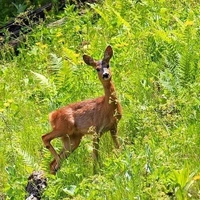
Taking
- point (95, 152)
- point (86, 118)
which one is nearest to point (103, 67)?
point (86, 118)

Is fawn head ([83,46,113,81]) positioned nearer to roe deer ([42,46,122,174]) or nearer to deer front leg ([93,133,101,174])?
roe deer ([42,46,122,174])

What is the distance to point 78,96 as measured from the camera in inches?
419

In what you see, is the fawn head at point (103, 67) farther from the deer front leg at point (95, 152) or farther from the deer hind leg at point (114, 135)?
the deer front leg at point (95, 152)

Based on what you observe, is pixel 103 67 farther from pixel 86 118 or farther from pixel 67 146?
pixel 67 146

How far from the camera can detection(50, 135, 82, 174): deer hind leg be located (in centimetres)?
912

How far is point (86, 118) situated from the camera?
9.17 meters

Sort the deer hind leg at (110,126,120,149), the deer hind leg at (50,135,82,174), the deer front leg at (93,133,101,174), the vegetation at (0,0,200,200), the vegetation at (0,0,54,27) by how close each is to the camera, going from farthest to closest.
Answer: the vegetation at (0,0,54,27) < the deer hind leg at (50,135,82,174) < the deer hind leg at (110,126,120,149) < the deer front leg at (93,133,101,174) < the vegetation at (0,0,200,200)

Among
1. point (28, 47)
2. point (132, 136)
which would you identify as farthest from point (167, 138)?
point (28, 47)

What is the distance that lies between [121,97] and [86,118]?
80 cm

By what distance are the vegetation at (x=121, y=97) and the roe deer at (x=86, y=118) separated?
0.17m

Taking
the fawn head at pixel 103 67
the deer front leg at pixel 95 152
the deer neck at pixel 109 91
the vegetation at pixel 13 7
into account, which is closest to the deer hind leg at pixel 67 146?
the deer front leg at pixel 95 152

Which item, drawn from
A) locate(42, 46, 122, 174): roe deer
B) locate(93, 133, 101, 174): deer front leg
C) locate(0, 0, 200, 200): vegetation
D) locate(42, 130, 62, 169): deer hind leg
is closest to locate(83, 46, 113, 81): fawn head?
locate(42, 46, 122, 174): roe deer

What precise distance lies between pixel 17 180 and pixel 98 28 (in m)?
5.17

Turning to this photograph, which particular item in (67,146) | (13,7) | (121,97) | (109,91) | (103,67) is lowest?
(13,7)
